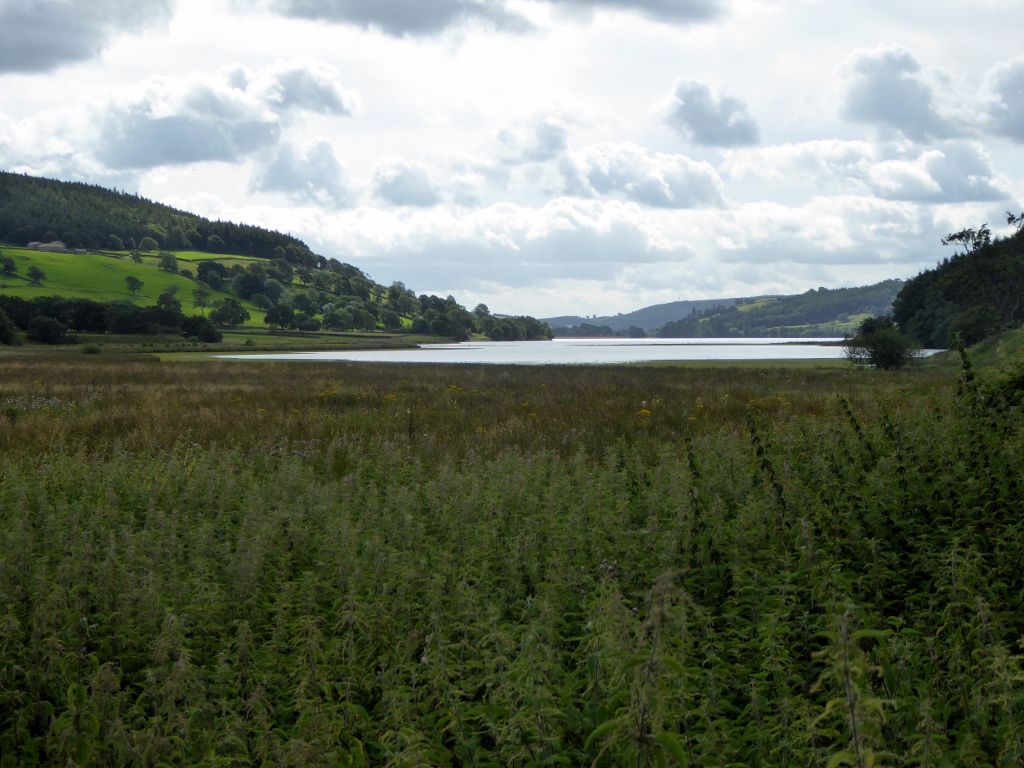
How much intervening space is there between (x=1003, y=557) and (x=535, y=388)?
2303 centimetres

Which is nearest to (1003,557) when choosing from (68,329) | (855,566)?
(855,566)

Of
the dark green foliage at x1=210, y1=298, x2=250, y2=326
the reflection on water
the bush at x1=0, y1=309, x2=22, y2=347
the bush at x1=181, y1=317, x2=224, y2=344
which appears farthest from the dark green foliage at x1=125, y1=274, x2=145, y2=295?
the bush at x1=0, y1=309, x2=22, y2=347

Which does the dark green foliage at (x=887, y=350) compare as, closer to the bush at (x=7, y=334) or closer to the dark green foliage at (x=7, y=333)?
the bush at (x=7, y=334)

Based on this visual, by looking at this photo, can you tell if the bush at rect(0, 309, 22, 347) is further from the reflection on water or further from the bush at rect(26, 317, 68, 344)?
the reflection on water

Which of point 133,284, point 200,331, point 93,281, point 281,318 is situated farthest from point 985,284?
point 93,281

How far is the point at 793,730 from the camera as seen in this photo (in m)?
3.93

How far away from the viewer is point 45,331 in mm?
91750

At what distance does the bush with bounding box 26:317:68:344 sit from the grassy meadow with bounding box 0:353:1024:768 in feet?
Answer: 305

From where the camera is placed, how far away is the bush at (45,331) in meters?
90.8

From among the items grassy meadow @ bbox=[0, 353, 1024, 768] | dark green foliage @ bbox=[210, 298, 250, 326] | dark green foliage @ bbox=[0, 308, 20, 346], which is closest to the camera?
grassy meadow @ bbox=[0, 353, 1024, 768]

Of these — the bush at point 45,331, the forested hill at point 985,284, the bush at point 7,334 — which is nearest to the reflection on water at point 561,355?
the forested hill at point 985,284

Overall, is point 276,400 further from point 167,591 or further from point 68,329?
point 68,329

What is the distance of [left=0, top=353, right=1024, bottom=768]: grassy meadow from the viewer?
150 inches

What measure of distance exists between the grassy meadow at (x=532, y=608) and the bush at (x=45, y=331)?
92842mm
